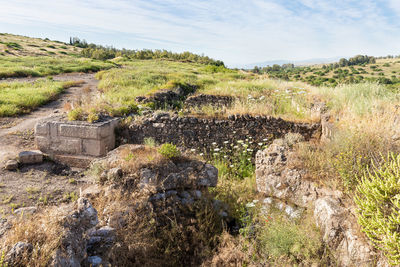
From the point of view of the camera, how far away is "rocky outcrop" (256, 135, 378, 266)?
3.39 m

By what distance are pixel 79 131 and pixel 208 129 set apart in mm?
3610

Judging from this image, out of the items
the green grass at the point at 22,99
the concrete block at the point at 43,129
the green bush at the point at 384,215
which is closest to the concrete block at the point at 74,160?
the concrete block at the point at 43,129

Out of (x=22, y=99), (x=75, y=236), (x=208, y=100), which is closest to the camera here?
(x=75, y=236)

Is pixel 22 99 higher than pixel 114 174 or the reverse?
higher

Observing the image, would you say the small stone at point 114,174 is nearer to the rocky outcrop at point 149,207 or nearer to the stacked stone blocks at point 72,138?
the rocky outcrop at point 149,207

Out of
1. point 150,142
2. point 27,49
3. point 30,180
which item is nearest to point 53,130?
A: point 30,180

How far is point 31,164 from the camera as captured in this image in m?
6.39

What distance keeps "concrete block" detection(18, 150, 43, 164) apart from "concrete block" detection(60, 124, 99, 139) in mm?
766

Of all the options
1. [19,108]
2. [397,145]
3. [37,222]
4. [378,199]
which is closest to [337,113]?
[397,145]

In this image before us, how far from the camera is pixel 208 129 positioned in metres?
7.89

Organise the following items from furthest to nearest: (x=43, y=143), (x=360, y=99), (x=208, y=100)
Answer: (x=208, y=100), (x=360, y=99), (x=43, y=143)

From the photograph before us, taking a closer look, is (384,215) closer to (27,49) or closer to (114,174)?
(114,174)

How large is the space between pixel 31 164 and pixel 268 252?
5.88 meters

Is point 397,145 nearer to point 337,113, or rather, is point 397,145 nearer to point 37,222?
point 337,113
